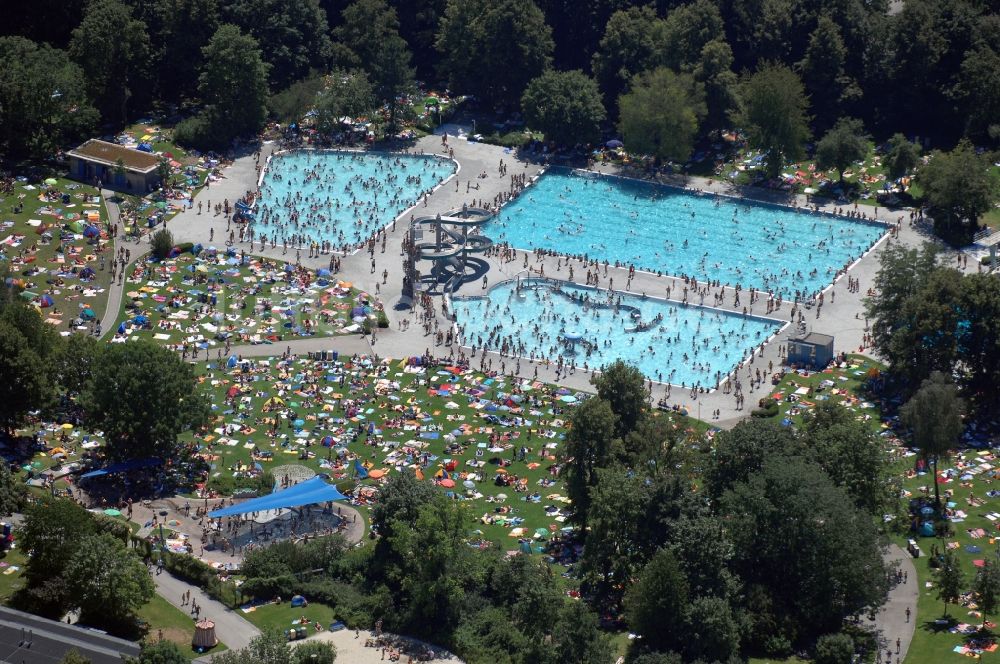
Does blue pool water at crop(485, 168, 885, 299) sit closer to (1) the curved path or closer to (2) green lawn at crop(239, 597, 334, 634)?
(1) the curved path

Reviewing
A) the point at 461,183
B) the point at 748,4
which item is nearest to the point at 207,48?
the point at 461,183

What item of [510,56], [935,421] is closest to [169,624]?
[935,421]

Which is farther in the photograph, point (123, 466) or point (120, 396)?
point (123, 466)

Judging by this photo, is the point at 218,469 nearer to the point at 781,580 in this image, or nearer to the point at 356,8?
the point at 781,580

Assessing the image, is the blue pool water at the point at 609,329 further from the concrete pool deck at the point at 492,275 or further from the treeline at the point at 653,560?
the treeline at the point at 653,560

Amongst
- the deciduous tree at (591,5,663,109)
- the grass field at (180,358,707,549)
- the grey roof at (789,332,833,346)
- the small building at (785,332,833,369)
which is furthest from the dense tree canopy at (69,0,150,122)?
the grey roof at (789,332,833,346)

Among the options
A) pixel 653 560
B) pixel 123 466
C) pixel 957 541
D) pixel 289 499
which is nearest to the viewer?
pixel 653 560

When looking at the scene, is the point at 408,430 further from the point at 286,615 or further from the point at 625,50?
the point at 625,50
